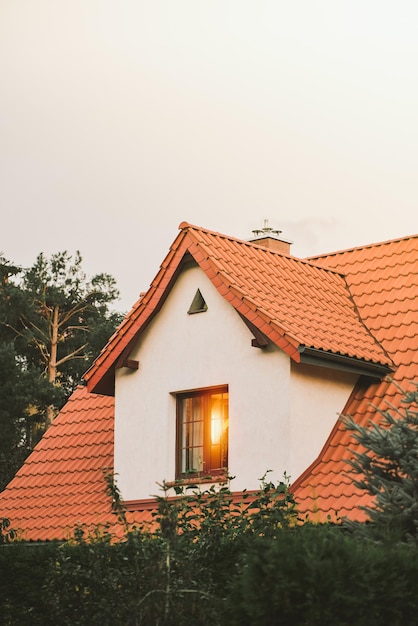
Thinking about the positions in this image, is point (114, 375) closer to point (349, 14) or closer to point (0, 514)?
point (0, 514)

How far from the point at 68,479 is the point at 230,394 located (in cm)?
431

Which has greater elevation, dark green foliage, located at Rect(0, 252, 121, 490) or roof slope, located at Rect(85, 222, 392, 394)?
dark green foliage, located at Rect(0, 252, 121, 490)

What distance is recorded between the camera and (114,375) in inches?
806

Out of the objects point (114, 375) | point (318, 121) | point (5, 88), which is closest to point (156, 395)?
point (114, 375)

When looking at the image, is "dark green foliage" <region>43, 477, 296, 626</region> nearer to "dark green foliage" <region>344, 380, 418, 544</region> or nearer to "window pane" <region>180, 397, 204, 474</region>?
"dark green foliage" <region>344, 380, 418, 544</region>

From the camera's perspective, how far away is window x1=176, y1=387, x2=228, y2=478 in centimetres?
1862

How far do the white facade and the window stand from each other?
0.50ft

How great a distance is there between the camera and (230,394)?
60.8ft

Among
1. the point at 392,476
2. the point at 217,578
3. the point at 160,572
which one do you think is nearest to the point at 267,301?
the point at 392,476

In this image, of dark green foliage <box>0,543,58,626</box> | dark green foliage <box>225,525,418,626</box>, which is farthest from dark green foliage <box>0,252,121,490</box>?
dark green foliage <box>225,525,418,626</box>

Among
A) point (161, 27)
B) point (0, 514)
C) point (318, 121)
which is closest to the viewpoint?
point (0, 514)

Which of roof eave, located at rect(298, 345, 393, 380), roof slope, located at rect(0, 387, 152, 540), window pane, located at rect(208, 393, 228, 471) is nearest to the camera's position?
roof eave, located at rect(298, 345, 393, 380)

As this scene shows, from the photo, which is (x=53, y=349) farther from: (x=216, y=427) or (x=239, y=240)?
(x=216, y=427)

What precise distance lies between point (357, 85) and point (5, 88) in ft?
31.4
